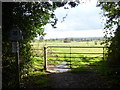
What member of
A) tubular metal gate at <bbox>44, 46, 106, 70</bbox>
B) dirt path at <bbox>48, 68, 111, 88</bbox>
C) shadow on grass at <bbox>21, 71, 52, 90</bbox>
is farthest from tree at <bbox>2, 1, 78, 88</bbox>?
tubular metal gate at <bbox>44, 46, 106, 70</bbox>

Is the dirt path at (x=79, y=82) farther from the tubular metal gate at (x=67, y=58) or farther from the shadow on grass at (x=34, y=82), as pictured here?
the tubular metal gate at (x=67, y=58)

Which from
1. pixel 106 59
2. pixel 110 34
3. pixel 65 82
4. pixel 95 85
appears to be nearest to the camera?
pixel 95 85

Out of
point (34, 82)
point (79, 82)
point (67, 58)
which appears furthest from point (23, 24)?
point (67, 58)

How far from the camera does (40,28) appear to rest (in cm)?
Result: 565

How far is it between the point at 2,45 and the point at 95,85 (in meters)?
3.21

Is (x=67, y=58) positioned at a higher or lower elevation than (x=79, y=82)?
higher

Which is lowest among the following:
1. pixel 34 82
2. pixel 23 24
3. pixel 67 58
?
pixel 34 82

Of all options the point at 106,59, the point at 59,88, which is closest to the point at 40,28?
the point at 59,88

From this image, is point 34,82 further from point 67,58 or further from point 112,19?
point 67,58

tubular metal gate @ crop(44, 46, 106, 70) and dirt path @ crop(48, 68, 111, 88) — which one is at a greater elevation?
tubular metal gate @ crop(44, 46, 106, 70)

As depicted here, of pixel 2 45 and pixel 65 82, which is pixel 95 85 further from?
pixel 2 45

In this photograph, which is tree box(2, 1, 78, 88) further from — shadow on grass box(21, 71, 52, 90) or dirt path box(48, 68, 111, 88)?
dirt path box(48, 68, 111, 88)

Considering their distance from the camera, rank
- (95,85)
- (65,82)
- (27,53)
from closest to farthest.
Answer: (95,85) → (65,82) → (27,53)

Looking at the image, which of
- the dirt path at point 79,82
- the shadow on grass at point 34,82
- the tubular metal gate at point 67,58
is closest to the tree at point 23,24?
the shadow on grass at point 34,82
